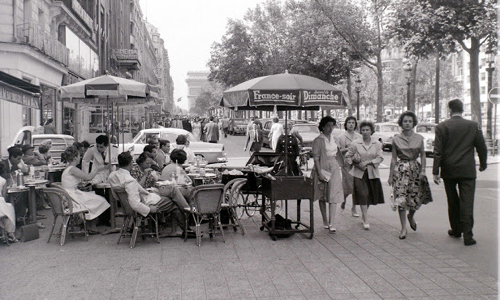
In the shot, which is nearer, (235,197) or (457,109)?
(457,109)

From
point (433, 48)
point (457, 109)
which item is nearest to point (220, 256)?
point (457, 109)

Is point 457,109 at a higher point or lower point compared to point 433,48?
lower

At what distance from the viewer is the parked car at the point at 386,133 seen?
26609mm

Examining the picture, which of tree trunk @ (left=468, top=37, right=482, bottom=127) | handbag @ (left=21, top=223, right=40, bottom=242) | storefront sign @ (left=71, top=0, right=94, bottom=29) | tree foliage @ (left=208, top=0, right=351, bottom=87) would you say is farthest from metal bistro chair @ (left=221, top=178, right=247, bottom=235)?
tree foliage @ (left=208, top=0, right=351, bottom=87)

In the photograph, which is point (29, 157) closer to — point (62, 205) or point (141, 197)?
point (62, 205)

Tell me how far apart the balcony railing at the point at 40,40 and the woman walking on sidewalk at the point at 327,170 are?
16012mm

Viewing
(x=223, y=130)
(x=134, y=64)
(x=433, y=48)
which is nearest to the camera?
(x=433, y=48)

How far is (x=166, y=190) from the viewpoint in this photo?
7766 millimetres

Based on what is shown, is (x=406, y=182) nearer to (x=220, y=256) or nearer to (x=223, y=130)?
(x=220, y=256)

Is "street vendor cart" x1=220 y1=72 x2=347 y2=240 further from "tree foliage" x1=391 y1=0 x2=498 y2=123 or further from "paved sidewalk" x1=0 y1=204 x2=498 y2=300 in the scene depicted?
"tree foliage" x1=391 y1=0 x2=498 y2=123

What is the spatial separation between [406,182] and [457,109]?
4.16ft

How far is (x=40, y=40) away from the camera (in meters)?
22.0

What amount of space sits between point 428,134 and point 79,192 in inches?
753

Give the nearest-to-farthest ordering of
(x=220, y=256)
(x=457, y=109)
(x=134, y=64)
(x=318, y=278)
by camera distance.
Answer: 1. (x=318, y=278)
2. (x=220, y=256)
3. (x=457, y=109)
4. (x=134, y=64)
